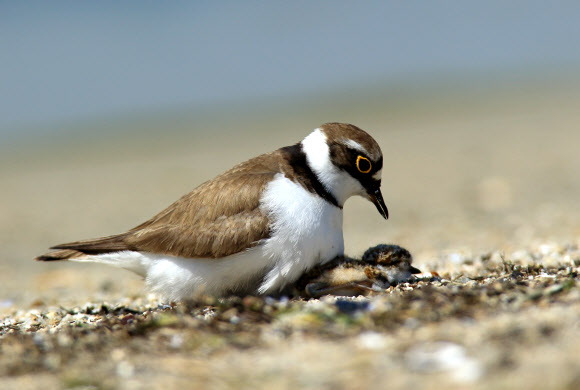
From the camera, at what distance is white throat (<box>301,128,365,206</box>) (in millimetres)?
6066

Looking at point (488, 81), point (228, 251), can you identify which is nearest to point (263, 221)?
point (228, 251)

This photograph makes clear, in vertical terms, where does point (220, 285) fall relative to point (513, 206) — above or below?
below

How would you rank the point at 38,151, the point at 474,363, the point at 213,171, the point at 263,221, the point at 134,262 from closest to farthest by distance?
the point at 474,363, the point at 263,221, the point at 134,262, the point at 213,171, the point at 38,151

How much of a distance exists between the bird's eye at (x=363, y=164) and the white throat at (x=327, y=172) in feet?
0.39

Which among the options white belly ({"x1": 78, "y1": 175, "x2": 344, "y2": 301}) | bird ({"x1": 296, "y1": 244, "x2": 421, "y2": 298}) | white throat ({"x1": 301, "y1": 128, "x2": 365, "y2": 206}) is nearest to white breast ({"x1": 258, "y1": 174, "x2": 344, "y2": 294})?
white belly ({"x1": 78, "y1": 175, "x2": 344, "y2": 301})

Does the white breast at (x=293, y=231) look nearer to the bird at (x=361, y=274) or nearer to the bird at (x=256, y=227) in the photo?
the bird at (x=256, y=227)

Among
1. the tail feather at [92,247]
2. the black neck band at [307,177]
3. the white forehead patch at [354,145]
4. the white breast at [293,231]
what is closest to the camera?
the white breast at [293,231]

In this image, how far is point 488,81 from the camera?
37188 mm

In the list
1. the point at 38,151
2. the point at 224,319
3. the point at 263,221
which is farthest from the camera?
the point at 38,151

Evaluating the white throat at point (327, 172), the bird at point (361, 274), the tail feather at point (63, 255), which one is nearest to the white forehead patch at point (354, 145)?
the white throat at point (327, 172)

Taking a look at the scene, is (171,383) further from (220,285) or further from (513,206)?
(513,206)

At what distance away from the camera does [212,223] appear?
592 cm

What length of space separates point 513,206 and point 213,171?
9768 mm

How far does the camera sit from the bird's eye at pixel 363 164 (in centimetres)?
609
